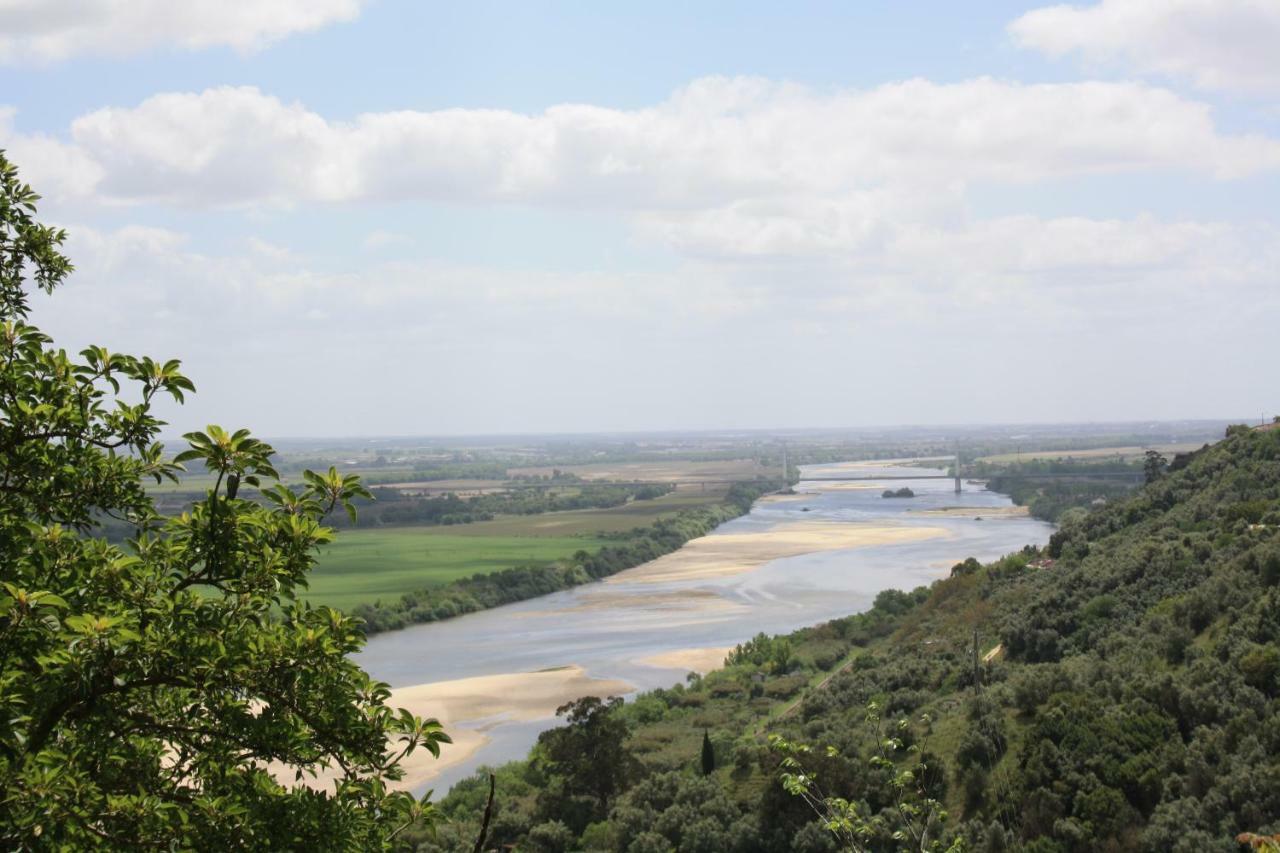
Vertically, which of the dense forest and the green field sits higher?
the dense forest

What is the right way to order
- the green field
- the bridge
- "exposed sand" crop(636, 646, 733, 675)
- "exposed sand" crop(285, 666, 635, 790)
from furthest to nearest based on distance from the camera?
1. the bridge
2. the green field
3. "exposed sand" crop(636, 646, 733, 675)
4. "exposed sand" crop(285, 666, 635, 790)

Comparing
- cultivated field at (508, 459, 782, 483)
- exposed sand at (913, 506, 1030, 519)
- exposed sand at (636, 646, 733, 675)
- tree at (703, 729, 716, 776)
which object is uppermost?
tree at (703, 729, 716, 776)

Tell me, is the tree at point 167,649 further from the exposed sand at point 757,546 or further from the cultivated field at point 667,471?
the cultivated field at point 667,471

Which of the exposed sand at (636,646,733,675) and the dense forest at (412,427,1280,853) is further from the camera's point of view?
the exposed sand at (636,646,733,675)

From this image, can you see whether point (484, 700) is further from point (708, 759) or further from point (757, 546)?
point (757, 546)

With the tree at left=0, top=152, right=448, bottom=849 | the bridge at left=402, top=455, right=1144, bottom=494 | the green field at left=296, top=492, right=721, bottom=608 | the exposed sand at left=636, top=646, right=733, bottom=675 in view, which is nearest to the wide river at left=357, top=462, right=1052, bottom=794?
the exposed sand at left=636, top=646, right=733, bottom=675

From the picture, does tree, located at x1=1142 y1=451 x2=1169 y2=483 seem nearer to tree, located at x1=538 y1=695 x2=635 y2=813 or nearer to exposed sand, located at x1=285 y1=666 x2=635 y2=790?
exposed sand, located at x1=285 y1=666 x2=635 y2=790
